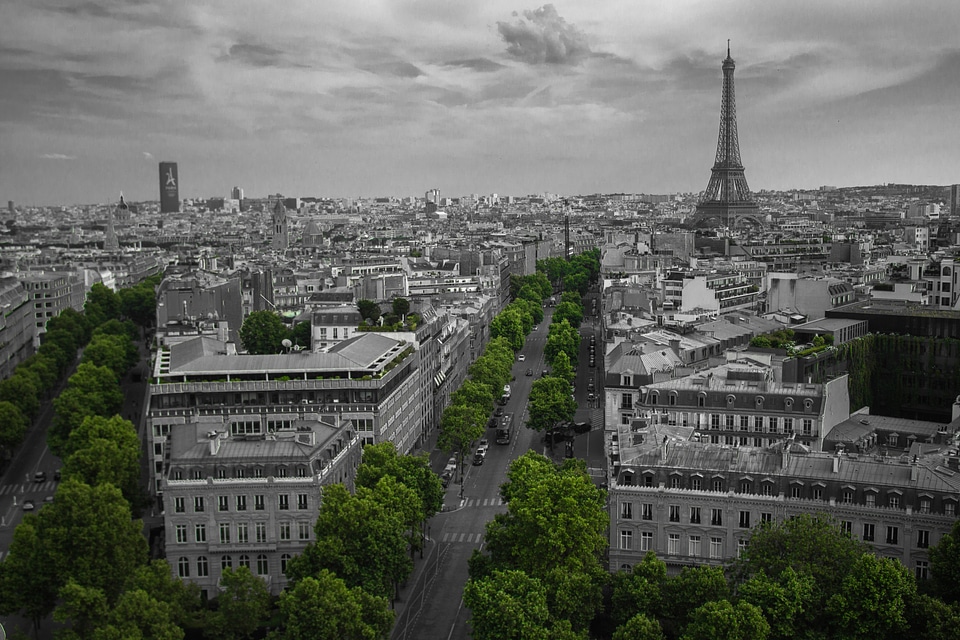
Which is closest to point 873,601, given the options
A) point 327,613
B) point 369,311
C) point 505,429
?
point 327,613

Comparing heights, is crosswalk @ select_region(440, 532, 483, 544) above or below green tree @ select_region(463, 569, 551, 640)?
below

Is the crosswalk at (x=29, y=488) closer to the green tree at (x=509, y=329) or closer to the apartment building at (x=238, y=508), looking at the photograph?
the apartment building at (x=238, y=508)

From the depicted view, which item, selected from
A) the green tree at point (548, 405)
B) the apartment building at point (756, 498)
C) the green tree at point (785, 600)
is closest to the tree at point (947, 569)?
the apartment building at point (756, 498)

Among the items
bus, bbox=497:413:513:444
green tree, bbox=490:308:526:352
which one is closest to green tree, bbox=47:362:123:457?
bus, bbox=497:413:513:444

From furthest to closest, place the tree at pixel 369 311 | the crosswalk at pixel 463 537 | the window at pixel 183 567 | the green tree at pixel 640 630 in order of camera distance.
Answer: the tree at pixel 369 311 → the crosswalk at pixel 463 537 → the window at pixel 183 567 → the green tree at pixel 640 630

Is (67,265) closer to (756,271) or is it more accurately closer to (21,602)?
(756,271)

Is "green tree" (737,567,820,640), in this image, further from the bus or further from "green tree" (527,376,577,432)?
the bus
